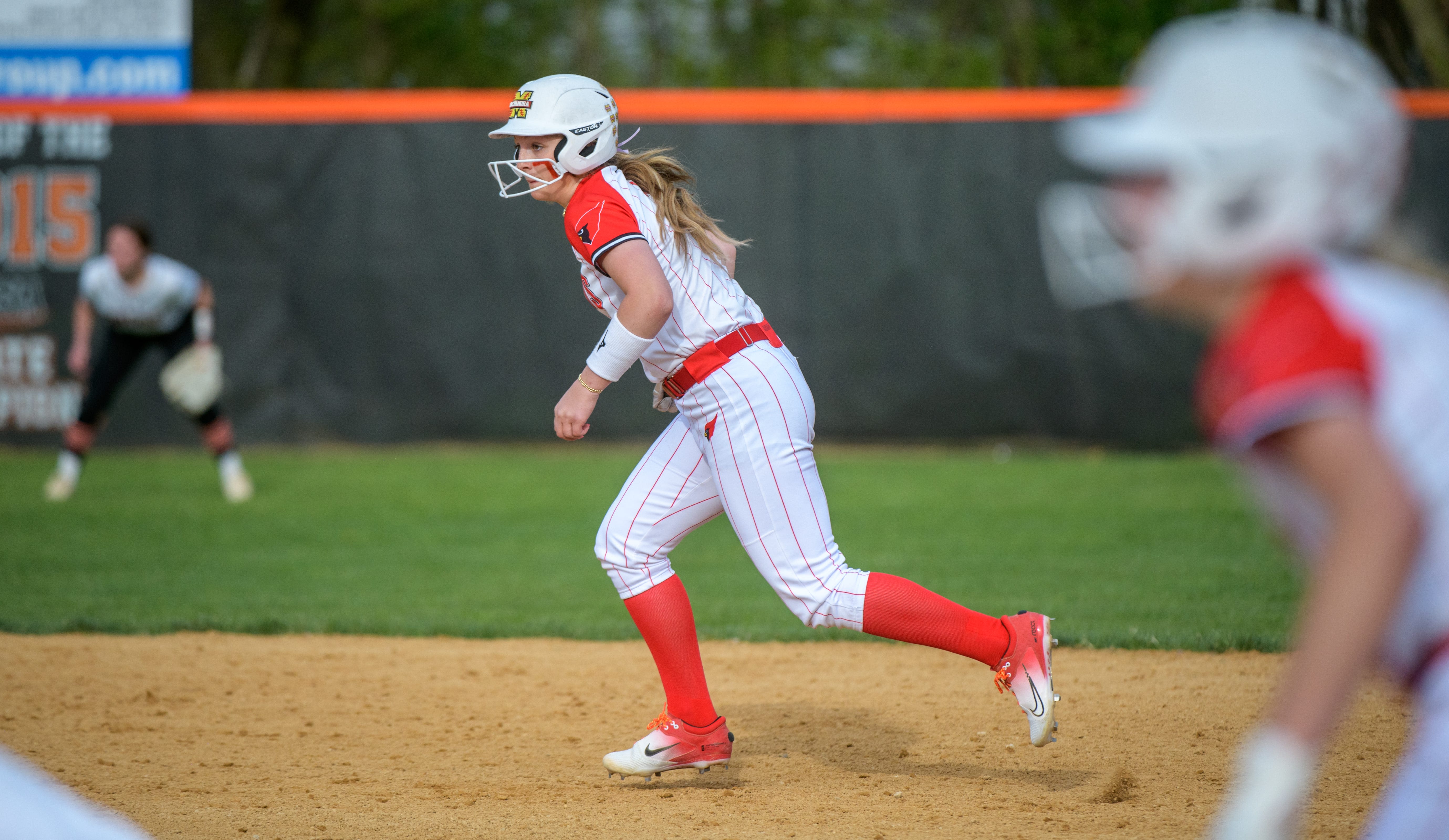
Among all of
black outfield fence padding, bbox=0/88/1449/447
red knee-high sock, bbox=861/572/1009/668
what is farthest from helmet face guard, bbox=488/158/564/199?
black outfield fence padding, bbox=0/88/1449/447

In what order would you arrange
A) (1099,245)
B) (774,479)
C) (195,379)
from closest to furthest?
(1099,245)
(774,479)
(195,379)

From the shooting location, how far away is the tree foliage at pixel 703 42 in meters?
24.8

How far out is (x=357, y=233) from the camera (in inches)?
496

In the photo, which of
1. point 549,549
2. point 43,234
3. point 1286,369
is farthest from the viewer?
point 43,234

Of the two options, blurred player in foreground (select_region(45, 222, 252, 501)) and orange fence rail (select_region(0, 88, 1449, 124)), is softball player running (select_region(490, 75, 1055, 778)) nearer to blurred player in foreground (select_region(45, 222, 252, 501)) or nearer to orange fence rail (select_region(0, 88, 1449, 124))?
blurred player in foreground (select_region(45, 222, 252, 501))

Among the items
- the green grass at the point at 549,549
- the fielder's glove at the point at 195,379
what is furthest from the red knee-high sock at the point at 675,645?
the fielder's glove at the point at 195,379

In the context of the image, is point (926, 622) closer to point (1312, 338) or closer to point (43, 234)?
point (1312, 338)

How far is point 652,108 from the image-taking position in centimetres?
1227

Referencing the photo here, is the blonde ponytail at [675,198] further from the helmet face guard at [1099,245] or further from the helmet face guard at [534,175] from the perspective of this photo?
the helmet face guard at [1099,245]

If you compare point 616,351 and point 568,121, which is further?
point 568,121

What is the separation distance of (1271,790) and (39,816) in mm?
1552

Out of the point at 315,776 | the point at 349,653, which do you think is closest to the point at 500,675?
the point at 349,653

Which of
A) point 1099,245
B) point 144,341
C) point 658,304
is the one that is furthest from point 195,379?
point 1099,245

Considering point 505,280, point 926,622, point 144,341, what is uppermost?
point 926,622
